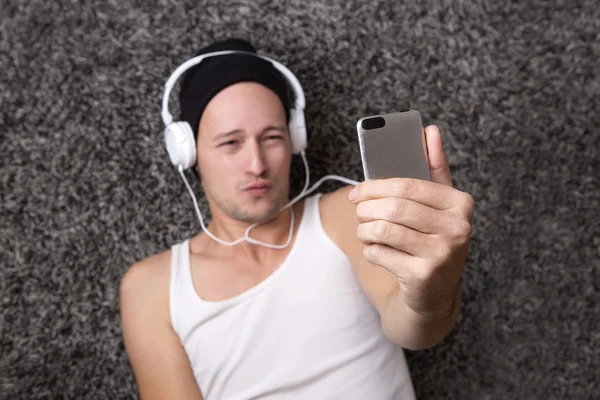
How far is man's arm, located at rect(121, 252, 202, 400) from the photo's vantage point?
1340 mm

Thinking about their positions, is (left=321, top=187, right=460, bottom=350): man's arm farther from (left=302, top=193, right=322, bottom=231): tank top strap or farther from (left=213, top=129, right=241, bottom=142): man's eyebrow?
(left=213, top=129, right=241, bottom=142): man's eyebrow

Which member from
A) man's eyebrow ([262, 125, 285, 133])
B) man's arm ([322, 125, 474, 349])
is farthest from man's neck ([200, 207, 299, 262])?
man's arm ([322, 125, 474, 349])

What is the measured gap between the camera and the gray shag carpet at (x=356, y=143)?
1560 millimetres

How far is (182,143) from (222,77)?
189mm

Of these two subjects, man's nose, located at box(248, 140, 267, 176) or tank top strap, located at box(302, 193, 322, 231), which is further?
tank top strap, located at box(302, 193, 322, 231)

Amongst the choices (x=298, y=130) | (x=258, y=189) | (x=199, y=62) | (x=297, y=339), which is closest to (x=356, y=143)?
(x=298, y=130)

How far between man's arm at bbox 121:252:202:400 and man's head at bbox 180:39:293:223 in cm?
26

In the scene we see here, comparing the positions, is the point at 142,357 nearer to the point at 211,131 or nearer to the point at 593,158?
the point at 211,131

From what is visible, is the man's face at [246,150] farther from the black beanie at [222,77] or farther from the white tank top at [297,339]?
the white tank top at [297,339]

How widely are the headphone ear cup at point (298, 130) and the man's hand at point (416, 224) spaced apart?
61 centimetres

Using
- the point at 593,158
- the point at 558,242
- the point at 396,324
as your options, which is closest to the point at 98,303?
the point at 396,324

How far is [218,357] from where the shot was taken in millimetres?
1335

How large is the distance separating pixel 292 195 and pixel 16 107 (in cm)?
80

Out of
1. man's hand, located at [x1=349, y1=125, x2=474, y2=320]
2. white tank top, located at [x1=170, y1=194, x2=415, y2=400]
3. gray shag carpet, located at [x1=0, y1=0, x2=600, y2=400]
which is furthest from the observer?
gray shag carpet, located at [x1=0, y1=0, x2=600, y2=400]
